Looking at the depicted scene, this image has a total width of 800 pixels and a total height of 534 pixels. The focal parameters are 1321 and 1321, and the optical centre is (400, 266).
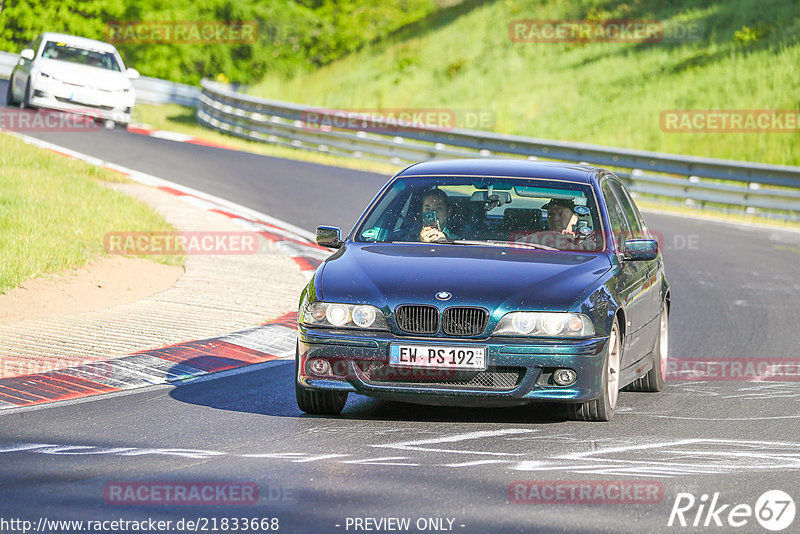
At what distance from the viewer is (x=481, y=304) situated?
7426 millimetres

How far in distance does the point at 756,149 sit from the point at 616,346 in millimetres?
24791

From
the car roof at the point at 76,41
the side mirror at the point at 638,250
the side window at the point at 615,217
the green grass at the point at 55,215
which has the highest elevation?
the car roof at the point at 76,41

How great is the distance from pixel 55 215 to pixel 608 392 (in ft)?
30.4

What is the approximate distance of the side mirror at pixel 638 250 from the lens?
27.7 feet

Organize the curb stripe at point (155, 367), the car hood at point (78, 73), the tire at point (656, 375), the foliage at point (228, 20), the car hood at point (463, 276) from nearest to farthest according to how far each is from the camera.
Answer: the car hood at point (463, 276) < the curb stripe at point (155, 367) < the tire at point (656, 375) < the car hood at point (78, 73) < the foliage at point (228, 20)

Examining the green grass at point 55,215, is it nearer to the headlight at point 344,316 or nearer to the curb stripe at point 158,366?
the curb stripe at point 158,366

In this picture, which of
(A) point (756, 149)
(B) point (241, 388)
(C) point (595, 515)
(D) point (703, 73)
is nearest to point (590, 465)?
(C) point (595, 515)

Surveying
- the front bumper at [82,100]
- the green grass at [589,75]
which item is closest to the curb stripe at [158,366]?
the front bumper at [82,100]

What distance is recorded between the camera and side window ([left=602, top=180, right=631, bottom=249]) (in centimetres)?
881

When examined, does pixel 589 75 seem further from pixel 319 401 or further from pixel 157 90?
pixel 319 401

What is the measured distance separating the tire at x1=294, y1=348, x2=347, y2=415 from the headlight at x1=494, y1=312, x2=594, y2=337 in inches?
46.3

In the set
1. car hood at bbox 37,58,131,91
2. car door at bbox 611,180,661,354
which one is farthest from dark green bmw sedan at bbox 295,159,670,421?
car hood at bbox 37,58,131,91

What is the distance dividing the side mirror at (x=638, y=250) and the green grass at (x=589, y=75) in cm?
2315

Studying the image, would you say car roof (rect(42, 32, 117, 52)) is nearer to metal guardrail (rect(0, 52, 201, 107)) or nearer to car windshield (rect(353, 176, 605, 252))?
metal guardrail (rect(0, 52, 201, 107))
